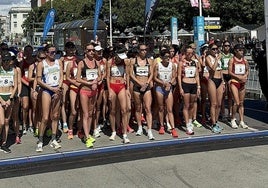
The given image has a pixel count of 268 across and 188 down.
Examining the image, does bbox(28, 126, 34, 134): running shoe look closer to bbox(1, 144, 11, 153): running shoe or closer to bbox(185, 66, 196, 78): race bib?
bbox(1, 144, 11, 153): running shoe

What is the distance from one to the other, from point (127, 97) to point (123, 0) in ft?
168

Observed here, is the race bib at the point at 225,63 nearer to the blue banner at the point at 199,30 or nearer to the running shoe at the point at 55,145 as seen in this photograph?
the running shoe at the point at 55,145

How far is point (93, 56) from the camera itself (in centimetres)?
842

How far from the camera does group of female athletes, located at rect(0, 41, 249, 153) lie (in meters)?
7.94

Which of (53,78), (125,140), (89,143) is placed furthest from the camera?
(125,140)

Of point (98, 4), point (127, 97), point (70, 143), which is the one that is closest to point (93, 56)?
point (127, 97)

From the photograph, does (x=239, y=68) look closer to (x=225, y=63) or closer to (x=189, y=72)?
(x=225, y=63)

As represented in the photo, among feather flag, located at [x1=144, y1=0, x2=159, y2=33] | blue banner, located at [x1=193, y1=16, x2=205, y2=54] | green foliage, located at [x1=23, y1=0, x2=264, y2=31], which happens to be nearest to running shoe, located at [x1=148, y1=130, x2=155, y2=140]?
feather flag, located at [x1=144, y1=0, x2=159, y2=33]

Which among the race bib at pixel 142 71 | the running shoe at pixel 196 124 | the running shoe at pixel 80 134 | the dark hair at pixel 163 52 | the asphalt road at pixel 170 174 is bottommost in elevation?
the asphalt road at pixel 170 174

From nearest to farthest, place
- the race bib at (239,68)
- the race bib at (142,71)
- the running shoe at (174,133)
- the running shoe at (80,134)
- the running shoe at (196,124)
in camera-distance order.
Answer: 1. the race bib at (142,71)
2. the running shoe at (174,133)
3. the running shoe at (80,134)
4. the race bib at (239,68)
5. the running shoe at (196,124)

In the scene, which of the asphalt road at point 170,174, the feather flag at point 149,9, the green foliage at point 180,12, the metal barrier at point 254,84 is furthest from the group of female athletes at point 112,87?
the green foliage at point 180,12

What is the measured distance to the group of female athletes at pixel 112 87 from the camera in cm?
794

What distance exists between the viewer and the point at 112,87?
8578 millimetres

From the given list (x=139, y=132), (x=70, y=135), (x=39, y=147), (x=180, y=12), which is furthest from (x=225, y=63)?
(x=180, y=12)
